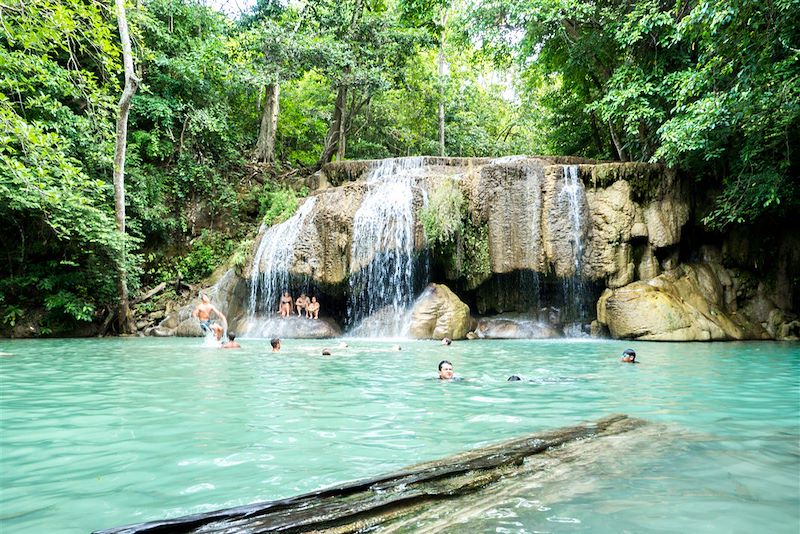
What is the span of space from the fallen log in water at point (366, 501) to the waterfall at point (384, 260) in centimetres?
1287

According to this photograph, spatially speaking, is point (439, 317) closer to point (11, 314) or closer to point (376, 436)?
point (376, 436)

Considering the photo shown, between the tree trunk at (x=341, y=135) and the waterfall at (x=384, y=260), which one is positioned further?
the tree trunk at (x=341, y=135)

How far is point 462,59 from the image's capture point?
1211 inches

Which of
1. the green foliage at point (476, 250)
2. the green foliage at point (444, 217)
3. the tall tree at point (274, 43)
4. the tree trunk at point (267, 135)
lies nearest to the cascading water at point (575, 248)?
the green foliage at point (476, 250)

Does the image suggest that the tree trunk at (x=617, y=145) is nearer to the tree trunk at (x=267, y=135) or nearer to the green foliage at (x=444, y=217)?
the green foliage at (x=444, y=217)

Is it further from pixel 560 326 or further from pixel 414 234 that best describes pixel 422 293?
pixel 560 326

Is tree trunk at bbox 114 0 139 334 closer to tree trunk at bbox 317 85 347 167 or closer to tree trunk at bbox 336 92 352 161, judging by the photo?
tree trunk at bbox 317 85 347 167

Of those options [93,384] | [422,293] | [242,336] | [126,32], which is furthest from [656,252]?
[126,32]

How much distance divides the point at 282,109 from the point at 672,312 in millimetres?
20521

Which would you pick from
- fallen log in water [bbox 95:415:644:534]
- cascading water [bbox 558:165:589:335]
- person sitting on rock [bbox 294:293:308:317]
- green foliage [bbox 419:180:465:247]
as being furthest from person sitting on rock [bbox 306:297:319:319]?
fallen log in water [bbox 95:415:644:534]

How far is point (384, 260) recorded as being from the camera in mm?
16125

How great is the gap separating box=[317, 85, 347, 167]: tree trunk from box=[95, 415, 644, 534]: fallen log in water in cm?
2111

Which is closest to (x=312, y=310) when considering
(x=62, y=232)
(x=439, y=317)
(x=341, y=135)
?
(x=439, y=317)

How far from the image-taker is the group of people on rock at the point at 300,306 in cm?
1648
